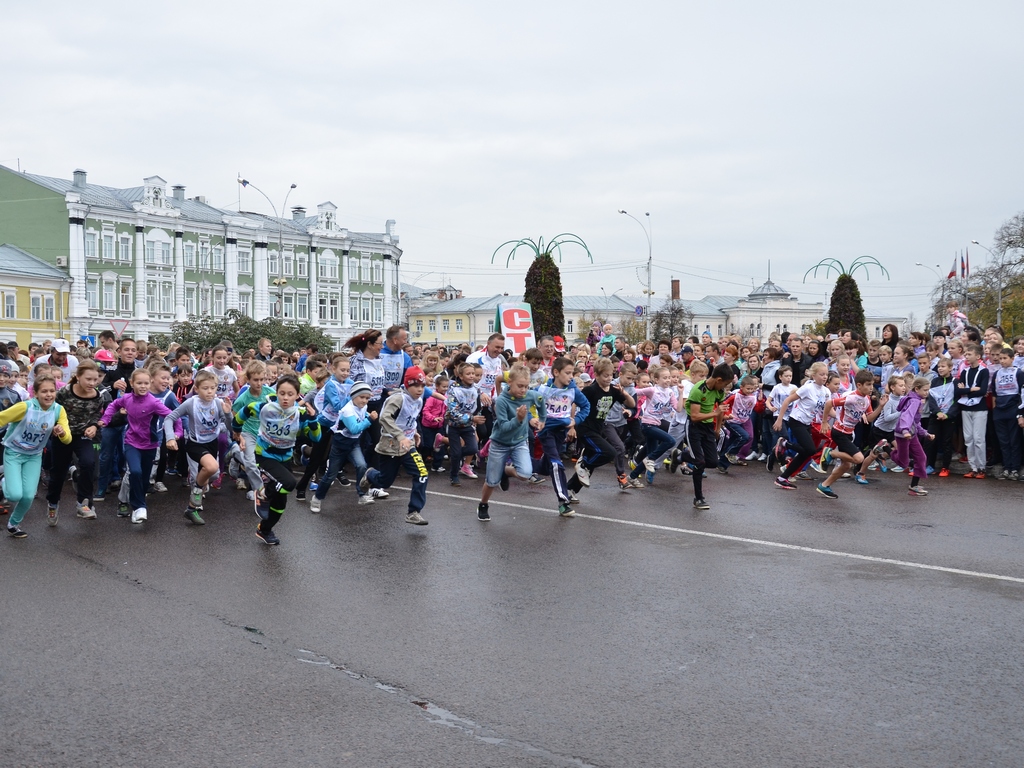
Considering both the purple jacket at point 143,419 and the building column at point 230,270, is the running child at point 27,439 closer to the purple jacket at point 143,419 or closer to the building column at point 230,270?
the purple jacket at point 143,419

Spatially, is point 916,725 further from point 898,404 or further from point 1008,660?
point 898,404

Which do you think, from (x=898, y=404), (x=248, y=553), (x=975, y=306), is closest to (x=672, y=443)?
(x=898, y=404)

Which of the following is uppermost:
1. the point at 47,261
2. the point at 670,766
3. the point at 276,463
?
the point at 47,261

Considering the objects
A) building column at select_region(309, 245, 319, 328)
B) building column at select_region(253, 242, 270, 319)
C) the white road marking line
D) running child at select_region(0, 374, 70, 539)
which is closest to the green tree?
building column at select_region(253, 242, 270, 319)

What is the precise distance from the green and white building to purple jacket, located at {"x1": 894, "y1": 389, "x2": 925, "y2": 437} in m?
54.1

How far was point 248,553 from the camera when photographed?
867 cm

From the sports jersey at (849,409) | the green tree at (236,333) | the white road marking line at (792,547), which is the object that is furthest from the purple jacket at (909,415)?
the green tree at (236,333)

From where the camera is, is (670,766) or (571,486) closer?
(670,766)

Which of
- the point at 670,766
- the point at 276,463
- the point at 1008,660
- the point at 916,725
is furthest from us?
the point at 276,463

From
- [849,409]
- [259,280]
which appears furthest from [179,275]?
[849,409]

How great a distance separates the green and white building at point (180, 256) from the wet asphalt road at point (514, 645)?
5696 cm

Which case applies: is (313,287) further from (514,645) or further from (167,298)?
(514,645)

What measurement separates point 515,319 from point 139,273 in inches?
2259

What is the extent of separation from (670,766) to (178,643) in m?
3.31
